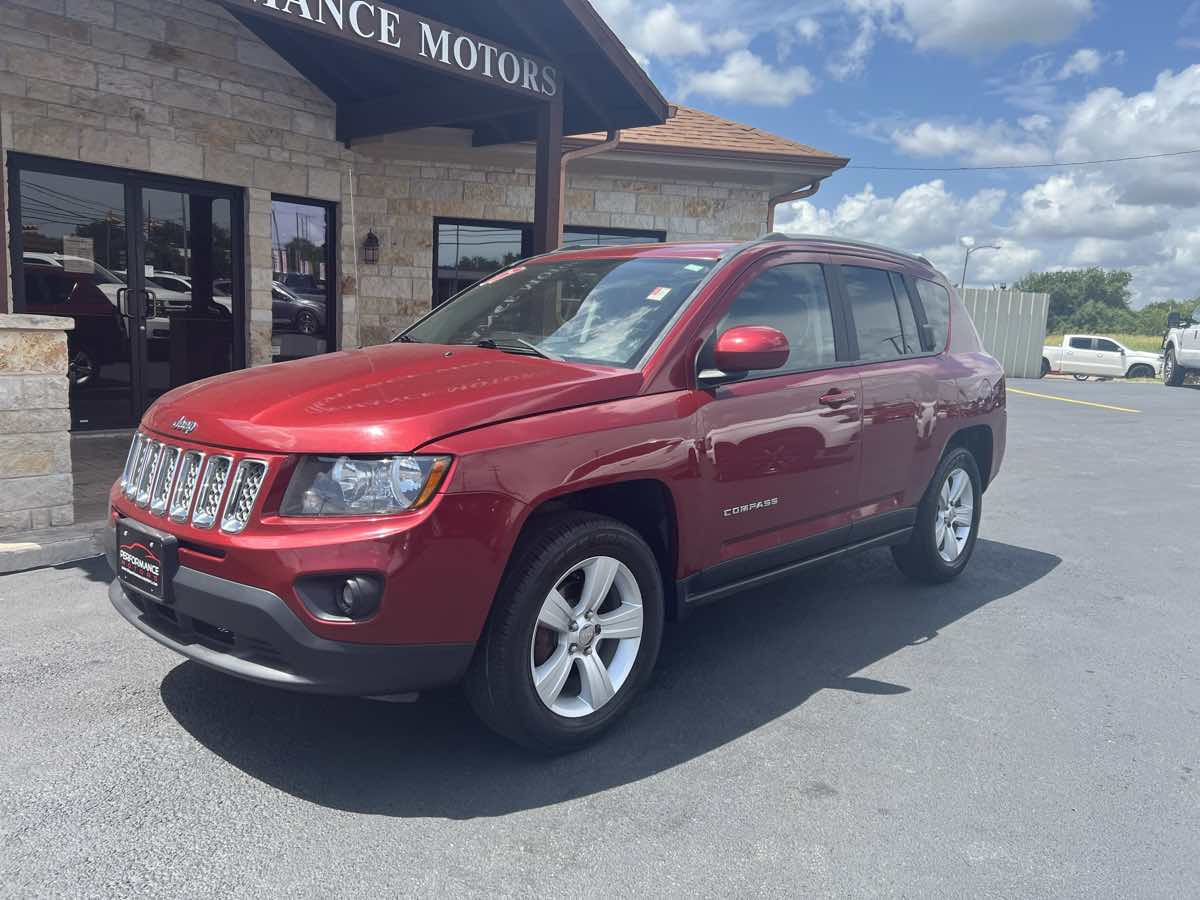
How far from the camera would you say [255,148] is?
385 inches

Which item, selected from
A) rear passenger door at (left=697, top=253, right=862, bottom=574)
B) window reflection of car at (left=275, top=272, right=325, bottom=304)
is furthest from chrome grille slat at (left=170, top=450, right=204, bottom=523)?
window reflection of car at (left=275, top=272, right=325, bottom=304)

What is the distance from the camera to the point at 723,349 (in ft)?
12.1

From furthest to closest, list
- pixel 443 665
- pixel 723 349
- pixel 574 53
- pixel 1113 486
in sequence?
pixel 1113 486
pixel 574 53
pixel 723 349
pixel 443 665

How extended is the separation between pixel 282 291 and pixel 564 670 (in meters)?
8.29

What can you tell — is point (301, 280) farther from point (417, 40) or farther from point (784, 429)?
point (784, 429)

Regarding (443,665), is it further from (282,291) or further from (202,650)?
(282,291)

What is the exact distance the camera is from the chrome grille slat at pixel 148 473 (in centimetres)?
338

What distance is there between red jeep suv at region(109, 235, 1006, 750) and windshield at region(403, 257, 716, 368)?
0.05ft

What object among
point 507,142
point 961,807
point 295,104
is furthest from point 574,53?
point 961,807

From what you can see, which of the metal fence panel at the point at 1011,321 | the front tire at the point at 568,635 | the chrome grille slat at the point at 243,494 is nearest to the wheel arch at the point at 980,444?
the front tire at the point at 568,635

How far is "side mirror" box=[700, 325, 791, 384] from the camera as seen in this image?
3.67 meters

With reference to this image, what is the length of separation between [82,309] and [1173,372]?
2727cm

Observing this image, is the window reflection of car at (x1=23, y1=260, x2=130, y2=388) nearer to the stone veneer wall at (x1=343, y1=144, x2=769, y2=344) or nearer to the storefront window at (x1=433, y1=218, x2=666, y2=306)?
the stone veneer wall at (x1=343, y1=144, x2=769, y2=344)

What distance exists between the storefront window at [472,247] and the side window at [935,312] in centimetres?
667
